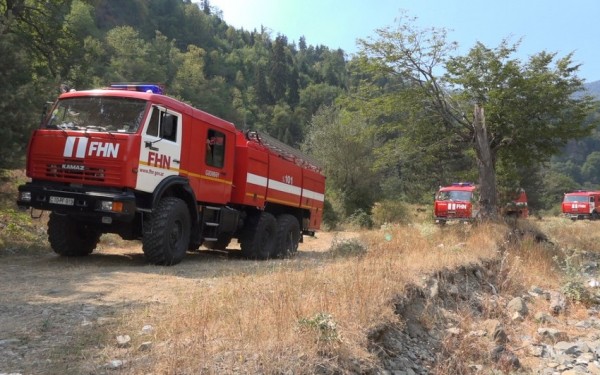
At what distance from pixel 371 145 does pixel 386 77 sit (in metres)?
17.1

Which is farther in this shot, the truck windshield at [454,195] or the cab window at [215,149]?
the truck windshield at [454,195]

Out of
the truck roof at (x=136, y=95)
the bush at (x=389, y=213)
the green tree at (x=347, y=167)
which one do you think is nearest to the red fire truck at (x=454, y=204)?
the bush at (x=389, y=213)

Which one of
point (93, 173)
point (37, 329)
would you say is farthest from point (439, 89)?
point (37, 329)

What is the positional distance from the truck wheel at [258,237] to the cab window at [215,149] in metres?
1.96

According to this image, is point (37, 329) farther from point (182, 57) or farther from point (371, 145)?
point (182, 57)

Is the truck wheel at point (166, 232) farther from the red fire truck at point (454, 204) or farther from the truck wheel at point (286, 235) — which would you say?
the red fire truck at point (454, 204)

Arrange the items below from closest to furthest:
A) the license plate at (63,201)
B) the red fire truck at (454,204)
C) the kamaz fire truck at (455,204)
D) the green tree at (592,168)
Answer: the license plate at (63,201)
the kamaz fire truck at (455,204)
the red fire truck at (454,204)
the green tree at (592,168)

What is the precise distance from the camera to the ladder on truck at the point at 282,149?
1206 centimetres

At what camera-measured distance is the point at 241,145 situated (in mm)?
11531

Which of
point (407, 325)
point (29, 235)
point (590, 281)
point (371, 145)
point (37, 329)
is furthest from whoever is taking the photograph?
point (371, 145)

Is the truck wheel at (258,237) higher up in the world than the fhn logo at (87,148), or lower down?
lower down

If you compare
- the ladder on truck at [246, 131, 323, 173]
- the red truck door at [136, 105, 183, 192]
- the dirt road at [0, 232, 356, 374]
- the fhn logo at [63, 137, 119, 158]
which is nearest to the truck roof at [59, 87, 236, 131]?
the red truck door at [136, 105, 183, 192]

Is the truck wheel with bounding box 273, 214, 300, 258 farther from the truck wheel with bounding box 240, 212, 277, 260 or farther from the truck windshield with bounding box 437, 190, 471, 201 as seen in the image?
the truck windshield with bounding box 437, 190, 471, 201

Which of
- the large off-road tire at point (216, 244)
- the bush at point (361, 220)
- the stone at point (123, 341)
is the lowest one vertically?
the stone at point (123, 341)
